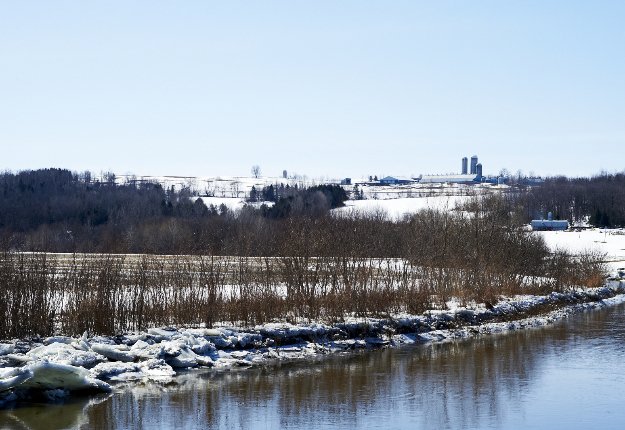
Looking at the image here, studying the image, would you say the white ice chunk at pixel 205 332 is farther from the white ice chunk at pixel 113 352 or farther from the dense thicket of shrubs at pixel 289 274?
the white ice chunk at pixel 113 352

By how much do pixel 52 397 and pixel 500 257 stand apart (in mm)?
23998

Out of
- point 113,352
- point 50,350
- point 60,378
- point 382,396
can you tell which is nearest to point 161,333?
point 113,352

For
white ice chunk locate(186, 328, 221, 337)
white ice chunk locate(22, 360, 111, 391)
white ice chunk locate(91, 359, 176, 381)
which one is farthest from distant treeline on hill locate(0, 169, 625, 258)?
white ice chunk locate(22, 360, 111, 391)

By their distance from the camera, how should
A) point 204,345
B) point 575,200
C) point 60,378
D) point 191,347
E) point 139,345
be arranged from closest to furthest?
point 60,378 < point 139,345 < point 191,347 < point 204,345 < point 575,200

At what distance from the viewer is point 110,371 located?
1324cm

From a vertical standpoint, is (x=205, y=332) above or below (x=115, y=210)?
below

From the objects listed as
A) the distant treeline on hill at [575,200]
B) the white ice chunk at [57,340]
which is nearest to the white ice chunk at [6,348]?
the white ice chunk at [57,340]

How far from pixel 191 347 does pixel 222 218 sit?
61722mm

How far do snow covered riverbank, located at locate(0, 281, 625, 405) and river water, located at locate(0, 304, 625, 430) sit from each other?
0.49m

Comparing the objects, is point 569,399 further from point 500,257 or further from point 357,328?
point 500,257

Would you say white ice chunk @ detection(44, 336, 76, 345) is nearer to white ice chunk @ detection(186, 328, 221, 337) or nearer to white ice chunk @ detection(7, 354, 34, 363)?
white ice chunk @ detection(7, 354, 34, 363)

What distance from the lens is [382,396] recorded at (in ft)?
39.7

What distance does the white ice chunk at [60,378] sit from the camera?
11719 millimetres

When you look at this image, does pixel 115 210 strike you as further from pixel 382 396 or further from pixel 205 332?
pixel 382 396
